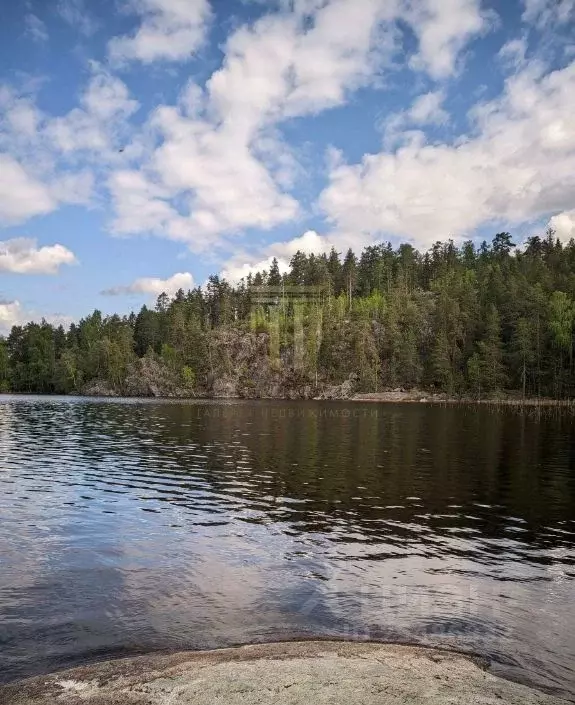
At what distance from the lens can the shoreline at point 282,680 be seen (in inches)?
376

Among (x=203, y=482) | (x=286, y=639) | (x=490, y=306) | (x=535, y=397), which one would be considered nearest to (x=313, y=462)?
(x=203, y=482)

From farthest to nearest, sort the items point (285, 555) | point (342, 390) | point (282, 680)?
point (342, 390) → point (285, 555) → point (282, 680)

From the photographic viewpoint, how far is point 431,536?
23219 millimetres

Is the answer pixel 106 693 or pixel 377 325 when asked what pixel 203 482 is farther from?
pixel 377 325

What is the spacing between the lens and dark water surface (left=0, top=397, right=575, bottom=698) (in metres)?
13.7

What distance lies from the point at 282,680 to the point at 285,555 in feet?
34.3

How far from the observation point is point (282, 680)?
10.1 meters

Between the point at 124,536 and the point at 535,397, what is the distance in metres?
149

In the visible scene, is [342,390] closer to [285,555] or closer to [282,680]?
[285,555]

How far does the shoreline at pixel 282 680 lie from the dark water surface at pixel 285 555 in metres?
1.37

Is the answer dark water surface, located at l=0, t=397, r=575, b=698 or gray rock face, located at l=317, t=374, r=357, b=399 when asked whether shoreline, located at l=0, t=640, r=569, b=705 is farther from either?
gray rock face, located at l=317, t=374, r=357, b=399

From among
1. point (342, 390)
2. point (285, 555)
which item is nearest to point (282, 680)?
point (285, 555)

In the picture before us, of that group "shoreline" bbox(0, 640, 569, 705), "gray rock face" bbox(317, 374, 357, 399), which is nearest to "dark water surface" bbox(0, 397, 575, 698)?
"shoreline" bbox(0, 640, 569, 705)

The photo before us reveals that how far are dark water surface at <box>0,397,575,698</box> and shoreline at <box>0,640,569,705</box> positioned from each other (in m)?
1.37
